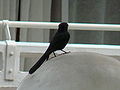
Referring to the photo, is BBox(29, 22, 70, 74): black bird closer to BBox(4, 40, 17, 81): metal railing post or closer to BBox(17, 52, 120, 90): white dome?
BBox(17, 52, 120, 90): white dome

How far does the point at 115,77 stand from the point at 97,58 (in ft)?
0.15

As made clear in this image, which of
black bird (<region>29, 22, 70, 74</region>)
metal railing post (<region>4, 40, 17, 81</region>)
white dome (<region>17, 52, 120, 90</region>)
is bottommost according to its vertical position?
metal railing post (<region>4, 40, 17, 81</region>)

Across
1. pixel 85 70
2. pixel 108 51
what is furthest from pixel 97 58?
pixel 108 51

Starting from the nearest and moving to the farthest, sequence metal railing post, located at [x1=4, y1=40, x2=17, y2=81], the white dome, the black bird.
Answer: the white dome < the black bird < metal railing post, located at [x1=4, y1=40, x2=17, y2=81]

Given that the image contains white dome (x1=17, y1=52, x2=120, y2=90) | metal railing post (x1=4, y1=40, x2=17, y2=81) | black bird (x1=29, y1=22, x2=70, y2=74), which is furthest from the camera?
metal railing post (x1=4, y1=40, x2=17, y2=81)

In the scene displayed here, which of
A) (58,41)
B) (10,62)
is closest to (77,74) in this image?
(58,41)

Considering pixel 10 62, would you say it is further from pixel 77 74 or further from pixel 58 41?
pixel 77 74

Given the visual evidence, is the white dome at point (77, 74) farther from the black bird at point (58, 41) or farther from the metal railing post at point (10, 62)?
the metal railing post at point (10, 62)

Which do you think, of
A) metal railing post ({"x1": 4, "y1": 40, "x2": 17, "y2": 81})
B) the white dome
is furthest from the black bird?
metal railing post ({"x1": 4, "y1": 40, "x2": 17, "y2": 81})

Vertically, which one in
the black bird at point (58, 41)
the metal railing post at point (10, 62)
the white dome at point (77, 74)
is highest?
the black bird at point (58, 41)

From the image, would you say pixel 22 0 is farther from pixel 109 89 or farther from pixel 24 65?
pixel 109 89

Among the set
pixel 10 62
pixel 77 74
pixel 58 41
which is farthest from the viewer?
pixel 10 62

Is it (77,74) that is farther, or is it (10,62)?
(10,62)

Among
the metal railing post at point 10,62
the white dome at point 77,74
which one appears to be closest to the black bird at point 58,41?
the white dome at point 77,74
